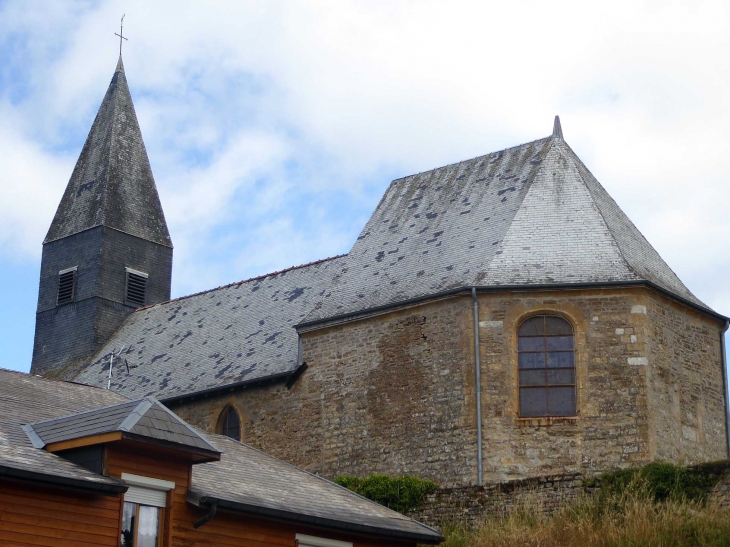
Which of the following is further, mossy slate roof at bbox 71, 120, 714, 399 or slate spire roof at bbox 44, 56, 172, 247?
slate spire roof at bbox 44, 56, 172, 247

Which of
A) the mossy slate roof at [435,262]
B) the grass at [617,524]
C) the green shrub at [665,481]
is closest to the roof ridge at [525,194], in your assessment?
the mossy slate roof at [435,262]

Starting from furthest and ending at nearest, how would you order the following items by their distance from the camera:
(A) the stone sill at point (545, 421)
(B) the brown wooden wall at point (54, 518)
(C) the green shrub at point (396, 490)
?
(A) the stone sill at point (545, 421), (C) the green shrub at point (396, 490), (B) the brown wooden wall at point (54, 518)

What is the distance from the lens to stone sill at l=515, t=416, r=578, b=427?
25.5 meters

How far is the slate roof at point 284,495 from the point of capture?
17891 millimetres

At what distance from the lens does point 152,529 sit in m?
17.0

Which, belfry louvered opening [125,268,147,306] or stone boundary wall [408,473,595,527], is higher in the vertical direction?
belfry louvered opening [125,268,147,306]

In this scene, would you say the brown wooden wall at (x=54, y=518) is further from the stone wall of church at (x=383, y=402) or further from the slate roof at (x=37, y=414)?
the stone wall of church at (x=383, y=402)

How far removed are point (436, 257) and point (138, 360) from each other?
34.3ft

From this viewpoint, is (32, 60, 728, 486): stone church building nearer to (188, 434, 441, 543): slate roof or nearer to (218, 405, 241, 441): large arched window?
(218, 405, 241, 441): large arched window

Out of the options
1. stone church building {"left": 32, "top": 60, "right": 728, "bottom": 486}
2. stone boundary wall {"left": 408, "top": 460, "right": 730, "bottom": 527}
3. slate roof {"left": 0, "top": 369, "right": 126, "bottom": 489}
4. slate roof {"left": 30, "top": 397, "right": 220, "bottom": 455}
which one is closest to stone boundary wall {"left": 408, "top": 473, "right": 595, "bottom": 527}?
stone boundary wall {"left": 408, "top": 460, "right": 730, "bottom": 527}

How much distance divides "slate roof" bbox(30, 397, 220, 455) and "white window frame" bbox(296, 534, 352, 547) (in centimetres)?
226

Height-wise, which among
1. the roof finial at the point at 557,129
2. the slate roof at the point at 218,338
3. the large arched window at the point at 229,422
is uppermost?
the roof finial at the point at 557,129

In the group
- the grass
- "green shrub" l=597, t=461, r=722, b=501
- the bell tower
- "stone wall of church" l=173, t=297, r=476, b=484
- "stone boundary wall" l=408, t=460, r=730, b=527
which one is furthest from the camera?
the bell tower

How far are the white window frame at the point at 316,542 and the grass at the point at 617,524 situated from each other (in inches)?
102
